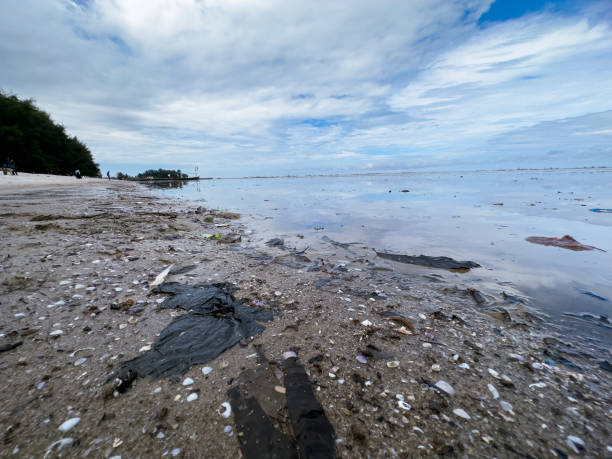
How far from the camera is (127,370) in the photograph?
2.16 metres

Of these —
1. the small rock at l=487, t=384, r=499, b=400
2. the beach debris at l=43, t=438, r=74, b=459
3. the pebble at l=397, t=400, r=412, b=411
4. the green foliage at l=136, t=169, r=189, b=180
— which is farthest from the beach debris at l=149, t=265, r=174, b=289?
the green foliage at l=136, t=169, r=189, b=180

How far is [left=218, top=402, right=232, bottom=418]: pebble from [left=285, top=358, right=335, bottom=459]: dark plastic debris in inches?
18.0

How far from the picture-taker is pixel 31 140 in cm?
4441

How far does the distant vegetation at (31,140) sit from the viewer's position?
134 ft

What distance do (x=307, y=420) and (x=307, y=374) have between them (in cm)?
45

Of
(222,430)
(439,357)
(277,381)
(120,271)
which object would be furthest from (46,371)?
(439,357)

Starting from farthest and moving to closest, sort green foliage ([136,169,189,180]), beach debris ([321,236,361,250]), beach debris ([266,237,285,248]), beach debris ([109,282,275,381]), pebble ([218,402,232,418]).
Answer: green foliage ([136,169,189,180])
beach debris ([266,237,285,248])
beach debris ([321,236,361,250])
beach debris ([109,282,275,381])
pebble ([218,402,232,418])

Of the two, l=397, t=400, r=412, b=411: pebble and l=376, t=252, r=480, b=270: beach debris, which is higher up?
l=376, t=252, r=480, b=270: beach debris

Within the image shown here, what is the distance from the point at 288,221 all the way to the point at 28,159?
207 feet

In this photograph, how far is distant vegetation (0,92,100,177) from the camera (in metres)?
41.0

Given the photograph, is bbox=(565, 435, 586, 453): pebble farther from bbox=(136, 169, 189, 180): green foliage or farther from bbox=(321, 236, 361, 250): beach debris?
bbox=(136, 169, 189, 180): green foliage

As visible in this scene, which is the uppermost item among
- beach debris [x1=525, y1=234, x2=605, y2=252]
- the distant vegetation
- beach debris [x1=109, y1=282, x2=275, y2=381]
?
the distant vegetation

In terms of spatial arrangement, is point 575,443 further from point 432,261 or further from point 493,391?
point 432,261

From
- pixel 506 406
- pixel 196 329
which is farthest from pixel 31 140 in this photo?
pixel 506 406
